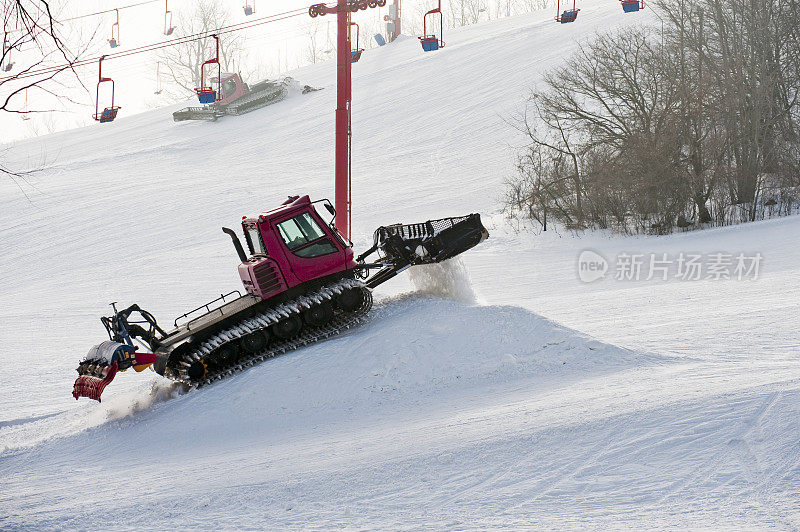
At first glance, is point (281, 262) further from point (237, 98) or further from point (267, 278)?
point (237, 98)

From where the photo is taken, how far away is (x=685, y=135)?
23.6m

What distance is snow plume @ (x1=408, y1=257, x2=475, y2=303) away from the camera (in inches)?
502

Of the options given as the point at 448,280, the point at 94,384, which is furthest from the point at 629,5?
the point at 94,384

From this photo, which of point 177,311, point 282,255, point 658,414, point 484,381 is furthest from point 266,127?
point 658,414

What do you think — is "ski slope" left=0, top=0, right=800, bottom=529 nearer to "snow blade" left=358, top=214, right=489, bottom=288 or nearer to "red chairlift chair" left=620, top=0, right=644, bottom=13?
"snow blade" left=358, top=214, right=489, bottom=288

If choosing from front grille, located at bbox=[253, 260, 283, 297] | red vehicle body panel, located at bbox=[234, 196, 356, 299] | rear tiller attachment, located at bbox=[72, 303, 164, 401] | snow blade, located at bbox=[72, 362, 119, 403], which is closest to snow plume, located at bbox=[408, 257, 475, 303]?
red vehicle body panel, located at bbox=[234, 196, 356, 299]

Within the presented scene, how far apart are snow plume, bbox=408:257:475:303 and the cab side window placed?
1818 mm

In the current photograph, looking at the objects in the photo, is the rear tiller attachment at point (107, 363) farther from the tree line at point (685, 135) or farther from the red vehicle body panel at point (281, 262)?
the tree line at point (685, 135)

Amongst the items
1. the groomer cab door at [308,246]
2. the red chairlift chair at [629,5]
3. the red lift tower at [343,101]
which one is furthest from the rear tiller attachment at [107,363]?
the red chairlift chair at [629,5]

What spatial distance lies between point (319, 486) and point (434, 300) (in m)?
5.65

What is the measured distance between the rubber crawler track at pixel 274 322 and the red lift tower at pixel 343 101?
3.95 metres

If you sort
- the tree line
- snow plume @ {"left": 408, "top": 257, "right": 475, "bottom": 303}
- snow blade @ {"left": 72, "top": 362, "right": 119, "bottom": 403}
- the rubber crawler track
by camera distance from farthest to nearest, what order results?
the tree line < snow plume @ {"left": 408, "top": 257, "right": 475, "bottom": 303} < the rubber crawler track < snow blade @ {"left": 72, "top": 362, "right": 119, "bottom": 403}

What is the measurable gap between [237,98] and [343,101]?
30.6m

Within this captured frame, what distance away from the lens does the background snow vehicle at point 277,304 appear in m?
10.7
